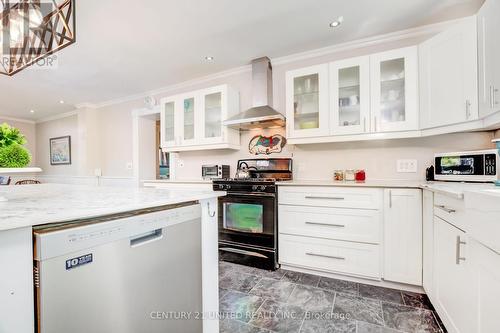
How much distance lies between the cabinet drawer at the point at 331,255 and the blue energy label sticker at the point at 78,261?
5.92ft

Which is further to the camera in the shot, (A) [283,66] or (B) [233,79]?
(B) [233,79]

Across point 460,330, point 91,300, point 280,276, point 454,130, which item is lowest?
point 280,276

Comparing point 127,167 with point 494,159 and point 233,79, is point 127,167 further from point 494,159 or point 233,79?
point 494,159

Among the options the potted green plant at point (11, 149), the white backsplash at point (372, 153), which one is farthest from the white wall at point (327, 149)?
the potted green plant at point (11, 149)

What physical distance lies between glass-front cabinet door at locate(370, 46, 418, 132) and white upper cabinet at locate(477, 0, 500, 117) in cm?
45

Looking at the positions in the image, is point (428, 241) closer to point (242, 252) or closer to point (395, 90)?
point (395, 90)

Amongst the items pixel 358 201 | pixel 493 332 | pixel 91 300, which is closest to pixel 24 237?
pixel 91 300

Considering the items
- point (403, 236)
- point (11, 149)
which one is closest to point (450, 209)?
point (403, 236)

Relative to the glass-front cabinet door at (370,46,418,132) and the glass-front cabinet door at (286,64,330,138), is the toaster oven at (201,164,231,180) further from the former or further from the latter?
the glass-front cabinet door at (370,46,418,132)

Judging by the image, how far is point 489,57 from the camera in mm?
1471

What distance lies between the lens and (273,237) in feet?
7.34

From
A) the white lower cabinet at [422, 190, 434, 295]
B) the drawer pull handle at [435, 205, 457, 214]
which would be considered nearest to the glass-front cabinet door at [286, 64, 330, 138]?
the white lower cabinet at [422, 190, 434, 295]

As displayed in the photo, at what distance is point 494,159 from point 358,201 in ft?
3.04

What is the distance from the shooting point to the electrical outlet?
Answer: 2.23m
